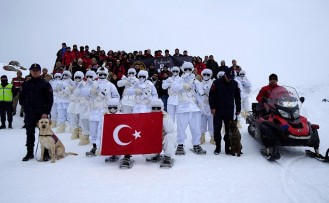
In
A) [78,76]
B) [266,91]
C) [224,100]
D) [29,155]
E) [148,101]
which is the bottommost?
[29,155]

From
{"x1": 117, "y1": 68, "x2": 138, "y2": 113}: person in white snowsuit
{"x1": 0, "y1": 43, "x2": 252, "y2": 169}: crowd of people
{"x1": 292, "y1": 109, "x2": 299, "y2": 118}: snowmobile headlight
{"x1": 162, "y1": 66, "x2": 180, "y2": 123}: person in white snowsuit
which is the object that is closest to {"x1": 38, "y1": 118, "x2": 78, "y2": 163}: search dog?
{"x1": 0, "y1": 43, "x2": 252, "y2": 169}: crowd of people

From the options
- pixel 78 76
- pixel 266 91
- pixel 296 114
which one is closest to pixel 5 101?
pixel 78 76

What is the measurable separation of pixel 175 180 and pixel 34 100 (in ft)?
13.3

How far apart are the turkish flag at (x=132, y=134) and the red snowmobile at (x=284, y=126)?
8.89ft

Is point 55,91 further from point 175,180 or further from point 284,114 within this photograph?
point 284,114

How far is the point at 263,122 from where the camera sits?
6.62 metres

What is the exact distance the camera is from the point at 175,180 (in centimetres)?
487

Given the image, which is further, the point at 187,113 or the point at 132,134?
the point at 187,113

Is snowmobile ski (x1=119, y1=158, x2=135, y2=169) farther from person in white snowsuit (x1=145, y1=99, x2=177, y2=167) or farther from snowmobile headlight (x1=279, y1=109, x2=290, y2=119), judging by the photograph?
snowmobile headlight (x1=279, y1=109, x2=290, y2=119)

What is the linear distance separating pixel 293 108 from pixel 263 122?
80cm

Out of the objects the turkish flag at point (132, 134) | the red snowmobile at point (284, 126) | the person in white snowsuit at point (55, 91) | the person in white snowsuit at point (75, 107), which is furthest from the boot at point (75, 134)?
the red snowmobile at point (284, 126)

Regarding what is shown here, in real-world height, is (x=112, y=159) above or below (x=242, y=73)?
below

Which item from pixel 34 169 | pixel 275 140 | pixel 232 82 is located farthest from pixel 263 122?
pixel 34 169

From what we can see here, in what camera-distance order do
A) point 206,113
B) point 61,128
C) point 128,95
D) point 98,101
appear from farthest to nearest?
point 61,128, point 128,95, point 206,113, point 98,101
